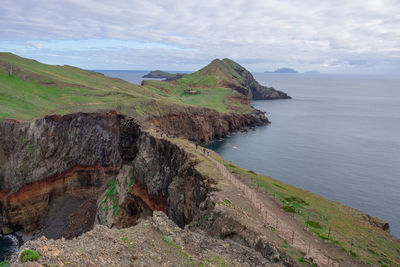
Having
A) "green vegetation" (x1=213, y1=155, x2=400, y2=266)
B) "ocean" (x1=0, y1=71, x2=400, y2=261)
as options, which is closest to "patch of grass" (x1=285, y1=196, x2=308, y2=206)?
"green vegetation" (x1=213, y1=155, x2=400, y2=266)

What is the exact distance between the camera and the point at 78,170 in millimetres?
67875

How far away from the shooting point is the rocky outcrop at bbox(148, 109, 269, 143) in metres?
110

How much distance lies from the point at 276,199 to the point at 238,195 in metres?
10.4

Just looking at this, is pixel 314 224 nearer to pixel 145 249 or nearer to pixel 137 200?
pixel 145 249

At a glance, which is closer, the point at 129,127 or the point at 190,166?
the point at 190,166

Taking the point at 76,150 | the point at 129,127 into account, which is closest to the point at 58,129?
the point at 76,150

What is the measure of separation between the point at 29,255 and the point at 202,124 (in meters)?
110

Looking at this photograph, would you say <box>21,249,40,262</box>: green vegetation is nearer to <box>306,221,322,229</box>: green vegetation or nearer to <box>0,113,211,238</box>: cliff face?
<box>306,221,322,229</box>: green vegetation

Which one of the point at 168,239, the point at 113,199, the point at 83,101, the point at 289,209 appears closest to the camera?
the point at 168,239

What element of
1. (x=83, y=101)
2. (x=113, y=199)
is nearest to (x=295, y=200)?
(x=113, y=199)

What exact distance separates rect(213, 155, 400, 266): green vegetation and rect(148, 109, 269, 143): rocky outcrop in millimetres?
65706

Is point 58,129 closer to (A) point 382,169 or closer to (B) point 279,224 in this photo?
(B) point 279,224

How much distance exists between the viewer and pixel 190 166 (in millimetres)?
41281

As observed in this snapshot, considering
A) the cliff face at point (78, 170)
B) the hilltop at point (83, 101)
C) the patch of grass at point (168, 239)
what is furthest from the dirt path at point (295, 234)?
the hilltop at point (83, 101)
